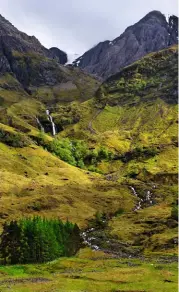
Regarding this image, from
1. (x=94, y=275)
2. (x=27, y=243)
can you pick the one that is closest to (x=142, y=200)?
(x=27, y=243)

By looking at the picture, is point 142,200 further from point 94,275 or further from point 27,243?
point 94,275

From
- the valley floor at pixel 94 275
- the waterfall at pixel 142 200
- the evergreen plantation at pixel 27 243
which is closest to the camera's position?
the valley floor at pixel 94 275

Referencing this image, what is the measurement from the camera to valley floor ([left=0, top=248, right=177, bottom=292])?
60969 mm

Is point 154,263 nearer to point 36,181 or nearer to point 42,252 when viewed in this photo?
point 42,252

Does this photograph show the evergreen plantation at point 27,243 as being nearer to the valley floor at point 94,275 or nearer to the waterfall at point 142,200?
the valley floor at point 94,275

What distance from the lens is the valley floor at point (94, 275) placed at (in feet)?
200

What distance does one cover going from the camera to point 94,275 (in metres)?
72.8

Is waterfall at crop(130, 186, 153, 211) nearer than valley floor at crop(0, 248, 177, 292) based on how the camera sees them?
No

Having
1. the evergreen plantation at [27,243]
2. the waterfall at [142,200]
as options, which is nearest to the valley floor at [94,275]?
the evergreen plantation at [27,243]

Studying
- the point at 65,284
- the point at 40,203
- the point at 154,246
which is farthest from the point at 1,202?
the point at 65,284

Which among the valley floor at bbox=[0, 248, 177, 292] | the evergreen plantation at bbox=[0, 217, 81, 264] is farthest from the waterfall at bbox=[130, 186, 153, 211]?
the evergreen plantation at bbox=[0, 217, 81, 264]

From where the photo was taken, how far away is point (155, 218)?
5413 inches

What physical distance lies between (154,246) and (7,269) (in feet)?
147

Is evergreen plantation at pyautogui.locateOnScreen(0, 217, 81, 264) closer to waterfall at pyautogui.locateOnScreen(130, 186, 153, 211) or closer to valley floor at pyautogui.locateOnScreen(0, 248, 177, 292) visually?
valley floor at pyautogui.locateOnScreen(0, 248, 177, 292)
